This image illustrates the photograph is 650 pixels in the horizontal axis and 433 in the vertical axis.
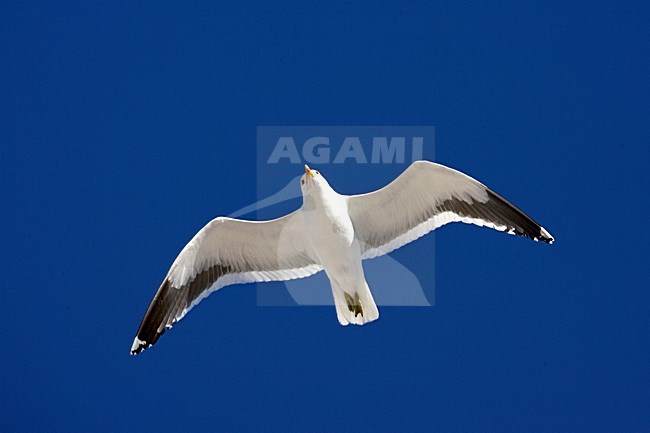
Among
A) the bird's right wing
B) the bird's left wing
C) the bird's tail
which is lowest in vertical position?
the bird's tail

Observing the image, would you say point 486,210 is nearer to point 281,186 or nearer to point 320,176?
point 320,176

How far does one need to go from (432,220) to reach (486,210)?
16.3 inches

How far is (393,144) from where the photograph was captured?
9773 millimetres

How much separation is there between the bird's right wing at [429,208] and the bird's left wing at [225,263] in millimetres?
513

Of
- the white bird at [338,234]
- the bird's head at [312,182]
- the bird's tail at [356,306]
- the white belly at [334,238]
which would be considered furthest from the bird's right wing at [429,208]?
the bird's tail at [356,306]

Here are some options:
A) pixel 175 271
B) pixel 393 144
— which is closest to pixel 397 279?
pixel 393 144

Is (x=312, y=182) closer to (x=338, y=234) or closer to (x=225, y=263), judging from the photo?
(x=338, y=234)

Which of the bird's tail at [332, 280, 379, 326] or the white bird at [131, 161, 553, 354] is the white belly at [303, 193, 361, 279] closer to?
the white bird at [131, 161, 553, 354]

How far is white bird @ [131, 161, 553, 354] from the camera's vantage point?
839 centimetres

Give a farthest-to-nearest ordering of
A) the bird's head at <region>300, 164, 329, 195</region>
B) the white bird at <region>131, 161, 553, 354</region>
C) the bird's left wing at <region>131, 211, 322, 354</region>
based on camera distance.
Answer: the bird's left wing at <region>131, 211, 322, 354</region>
the white bird at <region>131, 161, 553, 354</region>
the bird's head at <region>300, 164, 329, 195</region>

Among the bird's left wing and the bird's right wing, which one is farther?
the bird's left wing

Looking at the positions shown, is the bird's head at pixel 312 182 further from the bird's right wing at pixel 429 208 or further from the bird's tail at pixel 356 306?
the bird's tail at pixel 356 306

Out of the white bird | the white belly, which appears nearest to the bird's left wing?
the white bird

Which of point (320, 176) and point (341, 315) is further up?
point (320, 176)
